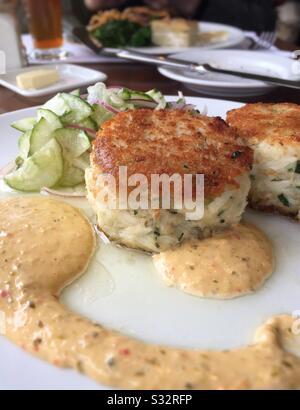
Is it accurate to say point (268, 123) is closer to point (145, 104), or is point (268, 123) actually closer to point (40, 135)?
point (145, 104)

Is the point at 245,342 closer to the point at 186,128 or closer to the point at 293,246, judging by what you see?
the point at 293,246

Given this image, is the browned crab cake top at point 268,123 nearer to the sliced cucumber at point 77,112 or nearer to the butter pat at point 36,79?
the sliced cucumber at point 77,112

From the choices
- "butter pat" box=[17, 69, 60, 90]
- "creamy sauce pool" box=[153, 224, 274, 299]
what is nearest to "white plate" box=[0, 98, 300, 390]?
"creamy sauce pool" box=[153, 224, 274, 299]

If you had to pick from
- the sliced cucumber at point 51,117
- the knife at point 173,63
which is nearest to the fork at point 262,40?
the knife at point 173,63

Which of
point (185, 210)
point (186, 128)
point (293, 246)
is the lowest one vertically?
point (293, 246)

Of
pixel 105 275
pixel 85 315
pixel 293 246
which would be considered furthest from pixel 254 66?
A: pixel 85 315

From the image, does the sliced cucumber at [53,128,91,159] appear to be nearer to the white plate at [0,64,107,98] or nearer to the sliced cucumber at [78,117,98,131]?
the sliced cucumber at [78,117,98,131]
